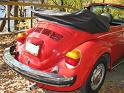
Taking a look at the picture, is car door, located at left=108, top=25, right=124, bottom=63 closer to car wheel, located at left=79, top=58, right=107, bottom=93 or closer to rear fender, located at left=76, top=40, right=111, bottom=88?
car wheel, located at left=79, top=58, right=107, bottom=93

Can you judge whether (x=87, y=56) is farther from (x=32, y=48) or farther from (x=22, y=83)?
(x=22, y=83)

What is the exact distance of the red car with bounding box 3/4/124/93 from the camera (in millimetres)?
4504

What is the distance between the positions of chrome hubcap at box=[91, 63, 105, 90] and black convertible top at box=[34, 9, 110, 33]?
741 millimetres

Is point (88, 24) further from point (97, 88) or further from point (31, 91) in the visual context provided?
point (31, 91)

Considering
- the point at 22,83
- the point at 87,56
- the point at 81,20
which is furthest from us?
the point at 22,83

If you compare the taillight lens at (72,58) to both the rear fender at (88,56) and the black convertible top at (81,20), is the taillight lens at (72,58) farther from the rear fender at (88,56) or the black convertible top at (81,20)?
the black convertible top at (81,20)

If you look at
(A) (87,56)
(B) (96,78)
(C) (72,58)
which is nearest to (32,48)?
(C) (72,58)

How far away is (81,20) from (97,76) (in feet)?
→ 3.81

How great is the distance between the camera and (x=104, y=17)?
5.52 metres

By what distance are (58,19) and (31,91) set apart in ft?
5.25

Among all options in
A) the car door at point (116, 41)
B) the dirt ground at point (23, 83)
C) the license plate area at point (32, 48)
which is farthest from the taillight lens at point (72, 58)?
the car door at point (116, 41)

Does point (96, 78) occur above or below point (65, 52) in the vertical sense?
below

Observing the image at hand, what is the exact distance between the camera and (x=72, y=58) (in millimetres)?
4477

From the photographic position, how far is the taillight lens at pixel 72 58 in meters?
4.47
